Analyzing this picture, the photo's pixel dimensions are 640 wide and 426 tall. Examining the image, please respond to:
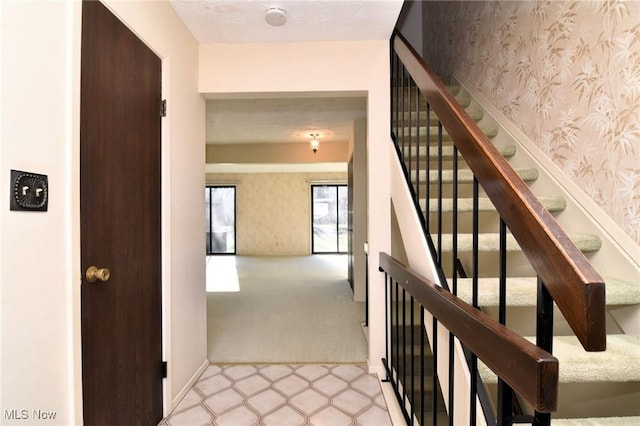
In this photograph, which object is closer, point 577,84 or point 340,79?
point 577,84

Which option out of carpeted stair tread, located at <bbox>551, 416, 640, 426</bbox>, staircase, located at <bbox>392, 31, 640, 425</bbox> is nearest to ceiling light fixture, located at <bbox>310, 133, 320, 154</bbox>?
staircase, located at <bbox>392, 31, 640, 425</bbox>

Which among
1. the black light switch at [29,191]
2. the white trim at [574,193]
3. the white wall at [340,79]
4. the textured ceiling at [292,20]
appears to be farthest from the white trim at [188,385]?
the white trim at [574,193]

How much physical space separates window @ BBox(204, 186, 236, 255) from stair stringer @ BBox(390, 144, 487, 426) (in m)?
6.90

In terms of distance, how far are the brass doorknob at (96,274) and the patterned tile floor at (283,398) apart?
3.28ft

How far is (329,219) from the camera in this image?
854 cm

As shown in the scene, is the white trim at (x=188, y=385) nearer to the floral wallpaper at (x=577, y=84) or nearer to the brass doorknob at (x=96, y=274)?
the brass doorknob at (x=96, y=274)

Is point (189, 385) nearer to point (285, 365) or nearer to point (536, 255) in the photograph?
point (285, 365)

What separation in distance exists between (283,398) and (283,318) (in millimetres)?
1404

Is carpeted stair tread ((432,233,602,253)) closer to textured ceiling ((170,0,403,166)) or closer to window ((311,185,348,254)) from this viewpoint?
textured ceiling ((170,0,403,166))

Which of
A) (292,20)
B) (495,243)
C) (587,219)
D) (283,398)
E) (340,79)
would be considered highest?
(292,20)

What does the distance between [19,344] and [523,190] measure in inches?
58.7

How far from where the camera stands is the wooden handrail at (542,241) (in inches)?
21.6

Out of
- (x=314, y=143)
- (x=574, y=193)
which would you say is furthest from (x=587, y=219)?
(x=314, y=143)

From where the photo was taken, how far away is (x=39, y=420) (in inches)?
37.9
